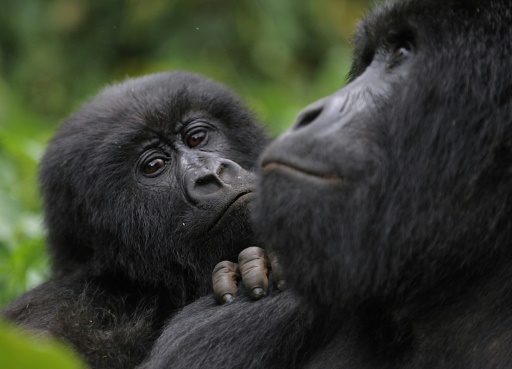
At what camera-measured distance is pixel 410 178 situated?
2.24 meters

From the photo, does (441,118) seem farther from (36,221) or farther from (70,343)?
(36,221)

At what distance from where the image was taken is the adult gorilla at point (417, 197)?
220 cm

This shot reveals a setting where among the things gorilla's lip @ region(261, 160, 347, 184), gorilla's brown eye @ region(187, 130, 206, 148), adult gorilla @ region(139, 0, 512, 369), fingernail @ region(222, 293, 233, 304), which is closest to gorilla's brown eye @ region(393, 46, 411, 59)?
adult gorilla @ region(139, 0, 512, 369)

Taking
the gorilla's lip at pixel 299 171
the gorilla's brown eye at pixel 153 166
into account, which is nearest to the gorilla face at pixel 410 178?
the gorilla's lip at pixel 299 171

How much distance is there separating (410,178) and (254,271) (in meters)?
0.82

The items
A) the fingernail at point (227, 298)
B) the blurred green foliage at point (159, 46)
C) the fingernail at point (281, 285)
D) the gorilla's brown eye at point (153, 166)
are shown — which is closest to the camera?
the fingernail at point (281, 285)

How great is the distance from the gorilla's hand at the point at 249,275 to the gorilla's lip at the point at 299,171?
517 mm

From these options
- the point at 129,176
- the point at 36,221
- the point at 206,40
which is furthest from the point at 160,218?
the point at 206,40

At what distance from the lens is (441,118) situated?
2246 millimetres

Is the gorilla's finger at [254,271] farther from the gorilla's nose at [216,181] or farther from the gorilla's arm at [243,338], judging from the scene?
the gorilla's nose at [216,181]

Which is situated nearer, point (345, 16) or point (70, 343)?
point (70, 343)

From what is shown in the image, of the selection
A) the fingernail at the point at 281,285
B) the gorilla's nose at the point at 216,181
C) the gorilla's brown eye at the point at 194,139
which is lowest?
the fingernail at the point at 281,285

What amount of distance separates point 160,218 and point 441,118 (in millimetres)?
1625

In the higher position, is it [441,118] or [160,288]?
[160,288]
